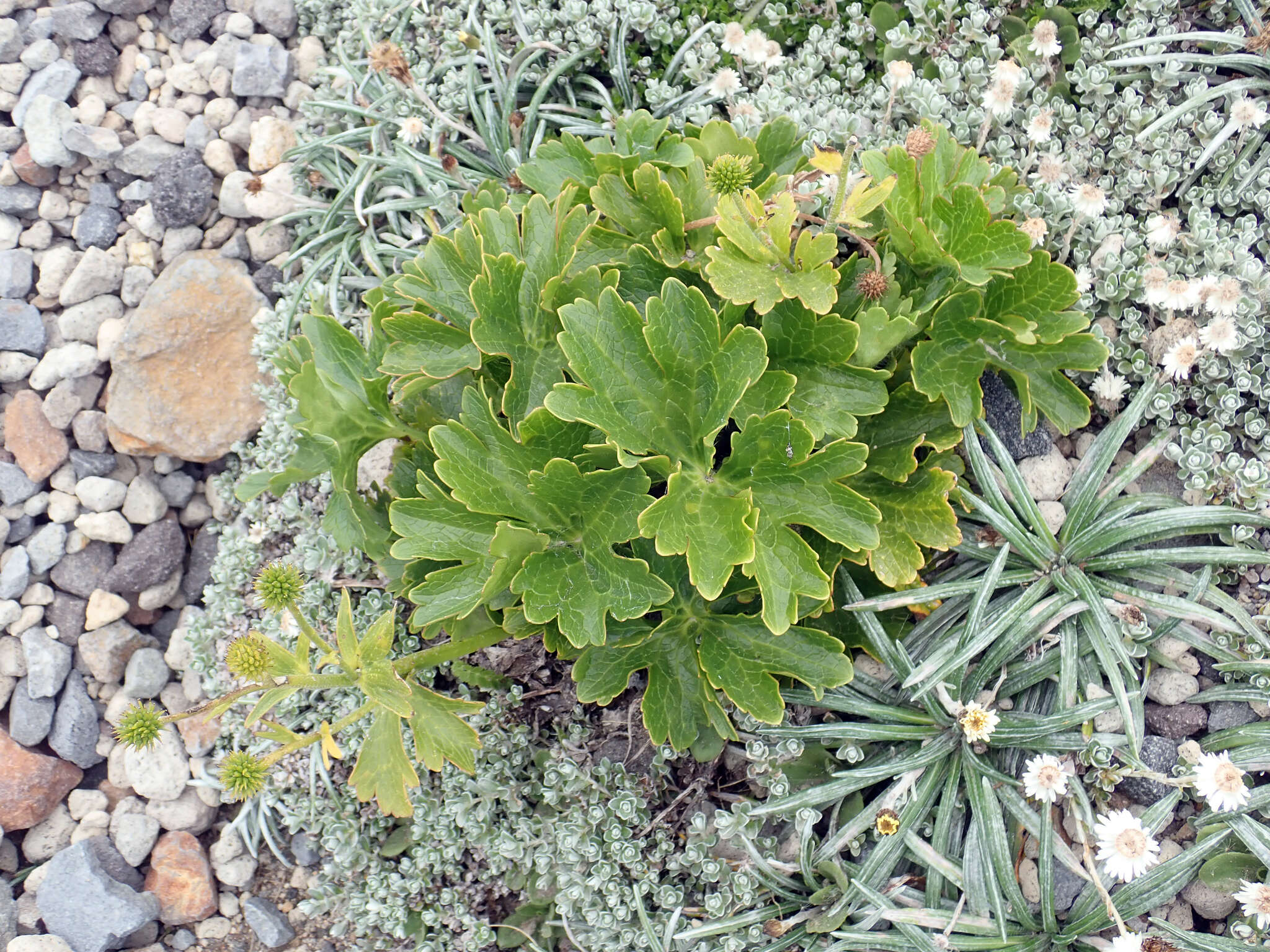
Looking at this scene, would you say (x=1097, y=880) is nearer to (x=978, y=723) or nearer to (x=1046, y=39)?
(x=978, y=723)

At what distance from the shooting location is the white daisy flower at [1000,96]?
116 inches

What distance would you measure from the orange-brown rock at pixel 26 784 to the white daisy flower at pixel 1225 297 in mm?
4381

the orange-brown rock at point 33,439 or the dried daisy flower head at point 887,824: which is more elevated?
the dried daisy flower head at point 887,824

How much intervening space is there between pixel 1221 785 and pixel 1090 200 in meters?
1.67

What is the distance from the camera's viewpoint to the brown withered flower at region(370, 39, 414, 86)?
343 cm

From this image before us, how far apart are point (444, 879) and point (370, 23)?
3.41 metres

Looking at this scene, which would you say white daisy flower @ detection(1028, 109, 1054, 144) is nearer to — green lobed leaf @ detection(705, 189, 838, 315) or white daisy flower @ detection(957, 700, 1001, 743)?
green lobed leaf @ detection(705, 189, 838, 315)

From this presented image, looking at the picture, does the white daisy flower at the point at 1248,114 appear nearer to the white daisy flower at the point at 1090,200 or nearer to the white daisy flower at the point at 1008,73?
the white daisy flower at the point at 1090,200

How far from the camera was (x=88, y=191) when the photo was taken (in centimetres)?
421

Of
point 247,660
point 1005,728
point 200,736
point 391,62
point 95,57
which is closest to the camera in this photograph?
point 247,660

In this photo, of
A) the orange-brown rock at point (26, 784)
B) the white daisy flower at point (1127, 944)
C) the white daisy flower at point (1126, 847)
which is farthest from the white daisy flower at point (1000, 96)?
the orange-brown rock at point (26, 784)

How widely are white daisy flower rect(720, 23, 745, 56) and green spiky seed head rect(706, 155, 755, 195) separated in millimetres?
1030

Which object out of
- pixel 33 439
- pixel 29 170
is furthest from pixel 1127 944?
pixel 29 170

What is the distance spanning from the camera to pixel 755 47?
332 centimetres
